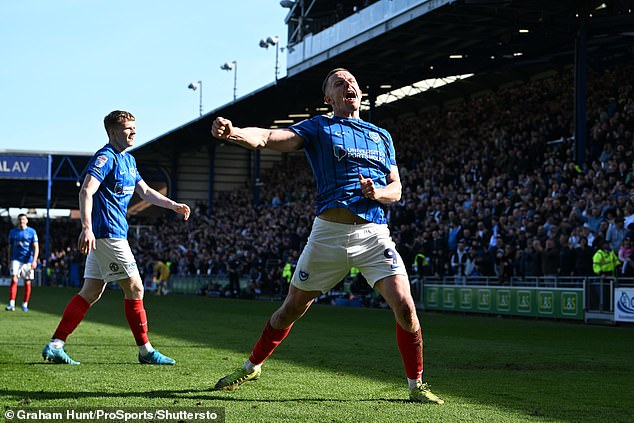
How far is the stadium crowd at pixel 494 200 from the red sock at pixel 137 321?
11.9m

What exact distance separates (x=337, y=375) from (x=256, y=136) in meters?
3.08

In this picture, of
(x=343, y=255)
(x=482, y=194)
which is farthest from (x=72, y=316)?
(x=482, y=194)

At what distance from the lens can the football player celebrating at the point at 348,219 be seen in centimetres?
660

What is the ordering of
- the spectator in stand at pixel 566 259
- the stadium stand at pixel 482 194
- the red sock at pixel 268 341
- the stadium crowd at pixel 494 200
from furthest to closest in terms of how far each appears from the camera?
the stadium stand at pixel 482 194 → the stadium crowd at pixel 494 200 → the spectator in stand at pixel 566 259 → the red sock at pixel 268 341

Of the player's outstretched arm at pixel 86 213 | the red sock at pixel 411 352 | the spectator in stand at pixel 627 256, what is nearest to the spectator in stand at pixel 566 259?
the spectator in stand at pixel 627 256

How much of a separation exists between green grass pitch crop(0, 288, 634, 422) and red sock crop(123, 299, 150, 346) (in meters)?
0.29

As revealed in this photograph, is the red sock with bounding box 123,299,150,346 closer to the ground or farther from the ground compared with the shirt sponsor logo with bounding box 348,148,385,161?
closer to the ground

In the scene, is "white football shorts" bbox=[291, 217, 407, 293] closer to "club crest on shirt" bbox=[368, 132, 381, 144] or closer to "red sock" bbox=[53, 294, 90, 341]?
"club crest on shirt" bbox=[368, 132, 381, 144]

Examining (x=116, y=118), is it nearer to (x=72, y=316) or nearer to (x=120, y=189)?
(x=120, y=189)

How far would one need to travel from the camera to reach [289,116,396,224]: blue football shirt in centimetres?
664

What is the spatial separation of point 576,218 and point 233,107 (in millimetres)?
27893

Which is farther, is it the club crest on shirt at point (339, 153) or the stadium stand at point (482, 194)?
the stadium stand at point (482, 194)

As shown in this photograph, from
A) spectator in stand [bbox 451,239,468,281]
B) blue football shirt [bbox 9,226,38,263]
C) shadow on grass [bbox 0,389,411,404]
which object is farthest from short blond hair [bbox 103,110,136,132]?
spectator in stand [bbox 451,239,468,281]

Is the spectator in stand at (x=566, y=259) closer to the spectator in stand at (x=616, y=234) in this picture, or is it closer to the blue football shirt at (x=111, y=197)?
the spectator in stand at (x=616, y=234)
